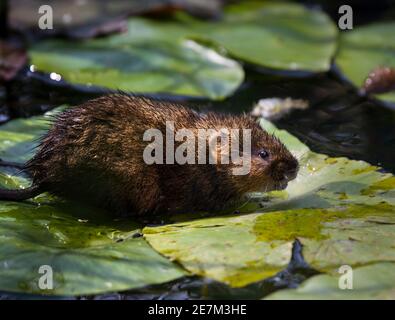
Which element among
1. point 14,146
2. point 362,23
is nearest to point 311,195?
point 14,146

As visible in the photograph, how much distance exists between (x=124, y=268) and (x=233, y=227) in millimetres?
773

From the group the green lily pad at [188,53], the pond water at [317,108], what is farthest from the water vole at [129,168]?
the green lily pad at [188,53]

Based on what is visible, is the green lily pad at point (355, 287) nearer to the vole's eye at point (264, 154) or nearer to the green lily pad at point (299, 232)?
the green lily pad at point (299, 232)

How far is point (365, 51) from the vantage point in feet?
26.0

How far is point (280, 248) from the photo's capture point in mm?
4191

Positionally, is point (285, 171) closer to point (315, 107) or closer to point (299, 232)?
point (299, 232)

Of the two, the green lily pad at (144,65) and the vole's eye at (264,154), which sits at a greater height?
the green lily pad at (144,65)

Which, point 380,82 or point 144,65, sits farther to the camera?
point 144,65

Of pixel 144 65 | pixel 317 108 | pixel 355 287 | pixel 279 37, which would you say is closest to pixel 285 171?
pixel 355 287

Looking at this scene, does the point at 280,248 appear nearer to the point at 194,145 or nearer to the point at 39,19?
the point at 194,145

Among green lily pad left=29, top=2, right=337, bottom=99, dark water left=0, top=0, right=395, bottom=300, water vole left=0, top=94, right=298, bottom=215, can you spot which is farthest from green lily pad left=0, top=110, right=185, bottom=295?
green lily pad left=29, top=2, right=337, bottom=99

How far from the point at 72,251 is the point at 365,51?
4750 millimetres

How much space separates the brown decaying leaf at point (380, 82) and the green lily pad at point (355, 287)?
3574mm

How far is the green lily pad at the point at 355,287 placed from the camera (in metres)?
3.77
